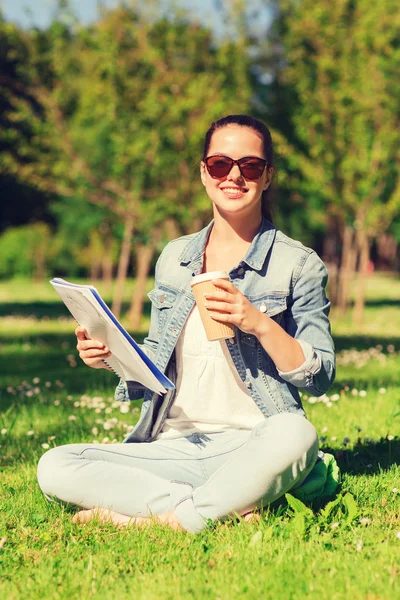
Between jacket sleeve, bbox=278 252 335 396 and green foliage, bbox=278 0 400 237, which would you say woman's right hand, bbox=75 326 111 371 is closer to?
jacket sleeve, bbox=278 252 335 396

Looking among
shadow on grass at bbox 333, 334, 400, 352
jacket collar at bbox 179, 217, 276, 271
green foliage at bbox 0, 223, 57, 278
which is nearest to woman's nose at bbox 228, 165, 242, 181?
jacket collar at bbox 179, 217, 276, 271

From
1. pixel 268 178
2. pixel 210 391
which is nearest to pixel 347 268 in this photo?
pixel 268 178

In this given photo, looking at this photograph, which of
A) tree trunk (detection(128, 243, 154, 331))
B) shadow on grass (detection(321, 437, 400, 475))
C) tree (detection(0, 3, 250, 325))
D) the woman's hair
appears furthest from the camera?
tree trunk (detection(128, 243, 154, 331))

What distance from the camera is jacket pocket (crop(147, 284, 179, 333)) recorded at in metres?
3.85

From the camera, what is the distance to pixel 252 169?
369cm

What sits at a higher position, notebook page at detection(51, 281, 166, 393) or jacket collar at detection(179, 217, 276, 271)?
jacket collar at detection(179, 217, 276, 271)

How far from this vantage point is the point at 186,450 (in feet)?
12.1

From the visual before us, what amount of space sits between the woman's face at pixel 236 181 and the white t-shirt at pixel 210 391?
58 cm

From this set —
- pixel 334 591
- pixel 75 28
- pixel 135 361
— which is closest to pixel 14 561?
pixel 135 361

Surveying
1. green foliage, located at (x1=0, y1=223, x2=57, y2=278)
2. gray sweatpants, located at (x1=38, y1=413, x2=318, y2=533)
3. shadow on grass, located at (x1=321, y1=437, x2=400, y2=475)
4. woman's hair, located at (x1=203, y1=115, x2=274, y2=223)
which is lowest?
green foliage, located at (x1=0, y1=223, x2=57, y2=278)

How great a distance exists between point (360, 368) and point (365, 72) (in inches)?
350

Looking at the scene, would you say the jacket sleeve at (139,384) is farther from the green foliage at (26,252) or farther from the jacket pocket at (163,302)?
the green foliage at (26,252)

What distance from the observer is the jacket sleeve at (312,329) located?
3.41 m

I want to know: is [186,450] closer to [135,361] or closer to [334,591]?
[135,361]
